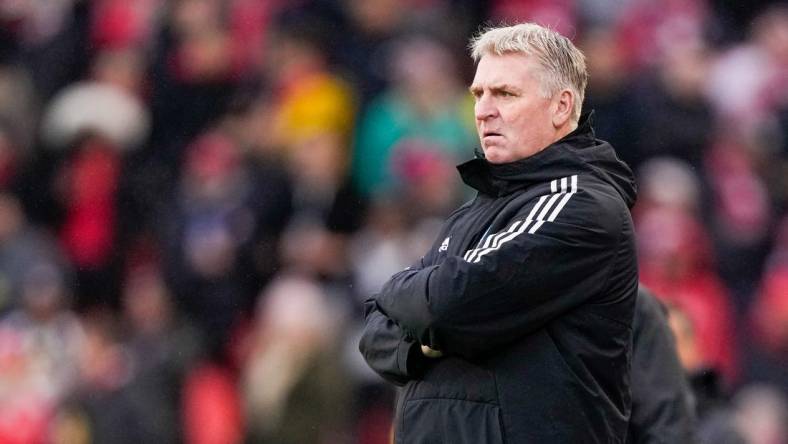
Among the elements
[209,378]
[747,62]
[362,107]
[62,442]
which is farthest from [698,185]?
[62,442]

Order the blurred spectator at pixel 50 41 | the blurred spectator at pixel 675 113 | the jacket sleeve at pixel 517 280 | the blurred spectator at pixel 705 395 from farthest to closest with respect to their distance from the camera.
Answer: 1. the blurred spectator at pixel 50 41
2. the blurred spectator at pixel 675 113
3. the blurred spectator at pixel 705 395
4. the jacket sleeve at pixel 517 280

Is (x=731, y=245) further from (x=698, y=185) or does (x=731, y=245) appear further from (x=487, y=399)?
(x=487, y=399)

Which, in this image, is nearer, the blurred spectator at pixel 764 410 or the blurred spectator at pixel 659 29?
the blurred spectator at pixel 764 410

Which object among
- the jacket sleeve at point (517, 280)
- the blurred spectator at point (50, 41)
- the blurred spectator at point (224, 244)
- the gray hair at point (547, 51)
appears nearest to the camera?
the jacket sleeve at point (517, 280)

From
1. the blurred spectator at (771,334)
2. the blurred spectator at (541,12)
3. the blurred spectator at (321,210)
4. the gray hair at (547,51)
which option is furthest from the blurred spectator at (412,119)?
the gray hair at (547,51)

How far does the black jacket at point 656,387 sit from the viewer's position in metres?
4.66

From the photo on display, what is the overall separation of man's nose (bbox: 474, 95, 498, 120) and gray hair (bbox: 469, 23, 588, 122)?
13 cm

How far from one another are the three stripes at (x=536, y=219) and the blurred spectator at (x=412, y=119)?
5347 millimetres

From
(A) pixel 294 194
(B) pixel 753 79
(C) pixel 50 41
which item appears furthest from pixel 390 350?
(C) pixel 50 41

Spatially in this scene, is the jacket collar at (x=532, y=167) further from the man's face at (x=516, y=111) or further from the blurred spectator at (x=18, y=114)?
the blurred spectator at (x=18, y=114)

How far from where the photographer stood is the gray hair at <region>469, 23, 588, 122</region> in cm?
411

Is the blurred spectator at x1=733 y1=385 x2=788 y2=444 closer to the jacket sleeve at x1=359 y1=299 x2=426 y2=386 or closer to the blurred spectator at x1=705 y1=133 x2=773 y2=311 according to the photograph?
the blurred spectator at x1=705 y1=133 x2=773 y2=311

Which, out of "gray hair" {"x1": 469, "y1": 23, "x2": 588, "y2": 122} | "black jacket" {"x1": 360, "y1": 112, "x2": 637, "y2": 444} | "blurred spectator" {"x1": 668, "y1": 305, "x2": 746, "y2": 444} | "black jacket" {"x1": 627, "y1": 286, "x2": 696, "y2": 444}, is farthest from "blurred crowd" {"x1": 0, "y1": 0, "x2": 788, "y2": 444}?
"black jacket" {"x1": 360, "y1": 112, "x2": 637, "y2": 444}

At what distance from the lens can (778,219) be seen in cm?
901
